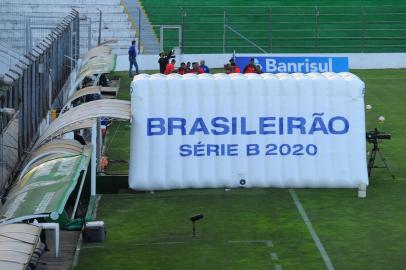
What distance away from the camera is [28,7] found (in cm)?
5456

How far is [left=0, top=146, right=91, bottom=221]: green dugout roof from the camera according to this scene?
19.4m

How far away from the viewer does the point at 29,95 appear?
28.2 meters

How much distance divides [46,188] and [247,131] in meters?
7.38

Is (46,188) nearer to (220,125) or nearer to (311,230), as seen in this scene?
(311,230)

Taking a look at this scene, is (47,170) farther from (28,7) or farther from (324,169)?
(28,7)

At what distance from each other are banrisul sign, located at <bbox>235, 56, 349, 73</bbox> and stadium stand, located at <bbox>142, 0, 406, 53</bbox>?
9.87m

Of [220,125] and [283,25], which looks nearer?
[220,125]

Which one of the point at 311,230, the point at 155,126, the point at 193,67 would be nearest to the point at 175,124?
the point at 155,126

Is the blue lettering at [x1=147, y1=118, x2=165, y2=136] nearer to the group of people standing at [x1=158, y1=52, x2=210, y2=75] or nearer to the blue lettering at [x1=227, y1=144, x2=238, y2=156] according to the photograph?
the blue lettering at [x1=227, y1=144, x2=238, y2=156]

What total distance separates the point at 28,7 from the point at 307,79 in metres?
30.5

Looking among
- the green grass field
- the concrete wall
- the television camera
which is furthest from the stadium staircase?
the television camera

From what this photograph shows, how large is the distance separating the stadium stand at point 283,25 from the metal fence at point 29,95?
14.1 meters

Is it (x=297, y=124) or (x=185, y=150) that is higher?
(x=297, y=124)

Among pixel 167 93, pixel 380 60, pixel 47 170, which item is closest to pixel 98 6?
pixel 380 60
